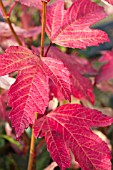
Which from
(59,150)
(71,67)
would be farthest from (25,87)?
(71,67)

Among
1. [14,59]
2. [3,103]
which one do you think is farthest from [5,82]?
[3,103]

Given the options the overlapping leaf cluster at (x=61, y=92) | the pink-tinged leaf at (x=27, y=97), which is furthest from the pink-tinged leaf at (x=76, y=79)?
the pink-tinged leaf at (x=27, y=97)

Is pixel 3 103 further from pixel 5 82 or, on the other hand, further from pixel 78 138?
pixel 78 138

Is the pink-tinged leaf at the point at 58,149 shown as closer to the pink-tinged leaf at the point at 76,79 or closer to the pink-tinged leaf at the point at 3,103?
the pink-tinged leaf at the point at 76,79

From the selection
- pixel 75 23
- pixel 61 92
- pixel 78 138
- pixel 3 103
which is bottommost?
pixel 3 103

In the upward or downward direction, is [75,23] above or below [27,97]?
above

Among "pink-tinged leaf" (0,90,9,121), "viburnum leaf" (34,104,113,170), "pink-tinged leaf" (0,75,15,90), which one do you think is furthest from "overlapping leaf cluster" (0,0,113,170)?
"pink-tinged leaf" (0,90,9,121)
